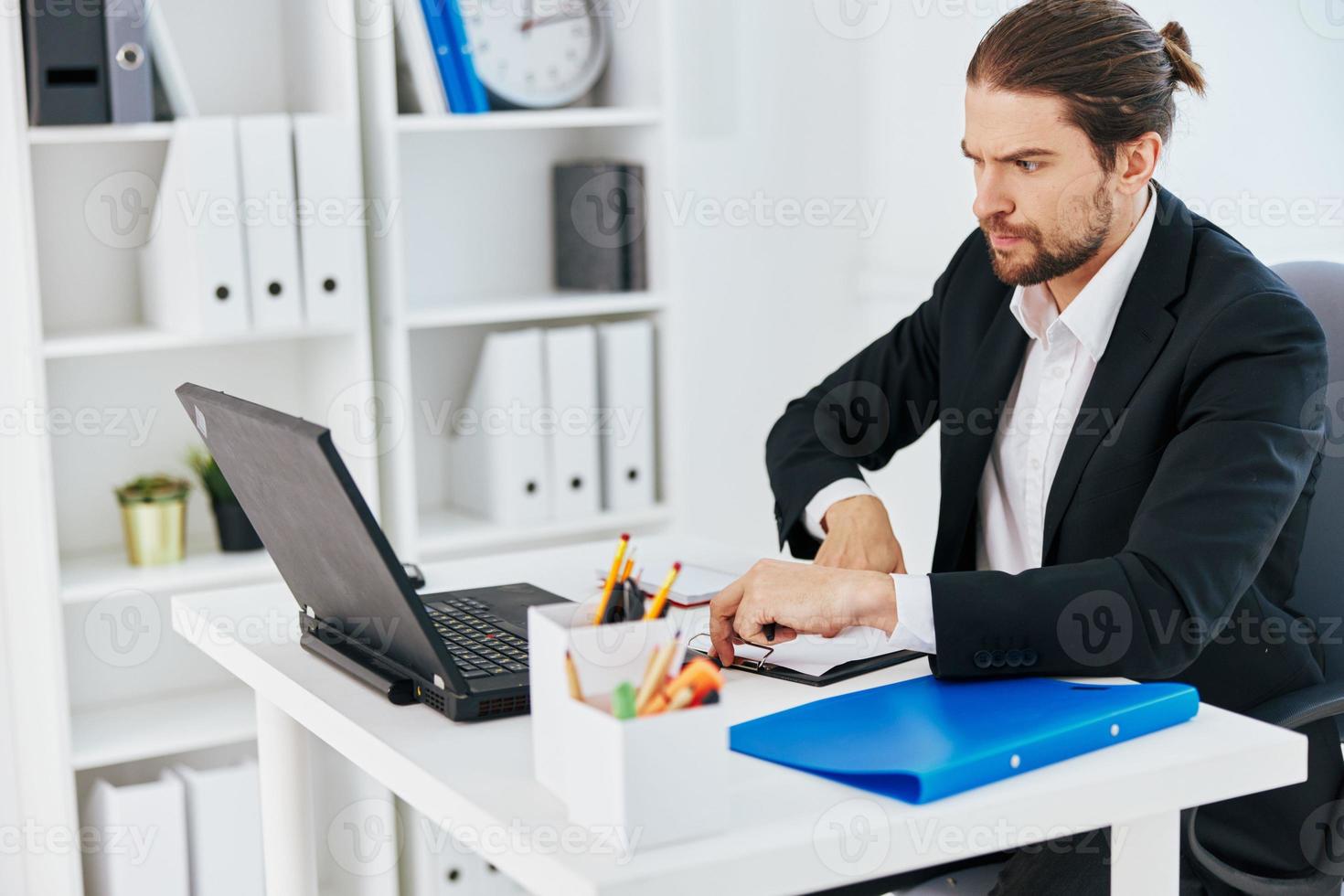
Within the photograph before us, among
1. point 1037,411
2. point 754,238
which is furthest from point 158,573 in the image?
point 1037,411

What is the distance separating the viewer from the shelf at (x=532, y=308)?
262 cm

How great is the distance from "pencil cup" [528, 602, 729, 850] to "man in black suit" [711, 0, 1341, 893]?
360mm

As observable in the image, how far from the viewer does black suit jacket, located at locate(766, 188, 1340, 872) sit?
130 cm

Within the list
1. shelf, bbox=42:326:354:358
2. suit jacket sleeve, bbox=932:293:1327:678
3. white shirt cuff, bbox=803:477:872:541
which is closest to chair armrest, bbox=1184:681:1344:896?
suit jacket sleeve, bbox=932:293:1327:678

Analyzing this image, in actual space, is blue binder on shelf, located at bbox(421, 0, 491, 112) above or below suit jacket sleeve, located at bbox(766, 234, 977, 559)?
above

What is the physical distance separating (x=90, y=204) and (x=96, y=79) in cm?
32

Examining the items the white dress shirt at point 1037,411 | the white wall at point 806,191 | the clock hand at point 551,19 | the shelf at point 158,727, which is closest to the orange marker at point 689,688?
the white dress shirt at point 1037,411

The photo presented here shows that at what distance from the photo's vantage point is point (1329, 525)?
5.27 feet

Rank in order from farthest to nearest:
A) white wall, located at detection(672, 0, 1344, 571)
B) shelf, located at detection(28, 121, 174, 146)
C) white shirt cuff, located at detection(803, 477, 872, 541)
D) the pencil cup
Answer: white wall, located at detection(672, 0, 1344, 571), shelf, located at detection(28, 121, 174, 146), white shirt cuff, located at detection(803, 477, 872, 541), the pencil cup

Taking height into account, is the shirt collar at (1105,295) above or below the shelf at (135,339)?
above

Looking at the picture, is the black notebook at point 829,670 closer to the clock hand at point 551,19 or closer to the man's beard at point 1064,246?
the man's beard at point 1064,246

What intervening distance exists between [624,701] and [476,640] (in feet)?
1.61

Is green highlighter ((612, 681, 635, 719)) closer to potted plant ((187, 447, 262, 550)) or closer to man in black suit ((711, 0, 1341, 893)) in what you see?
man in black suit ((711, 0, 1341, 893))

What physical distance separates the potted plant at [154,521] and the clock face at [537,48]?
3.03 ft
